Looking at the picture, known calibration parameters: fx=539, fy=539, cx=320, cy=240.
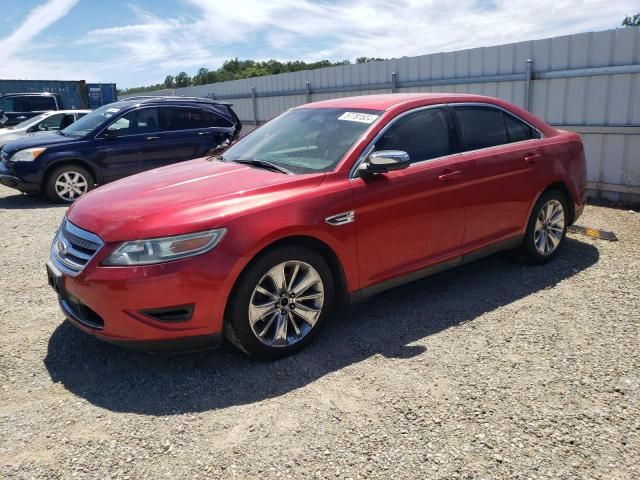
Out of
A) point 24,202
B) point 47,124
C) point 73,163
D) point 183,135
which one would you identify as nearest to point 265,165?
point 183,135

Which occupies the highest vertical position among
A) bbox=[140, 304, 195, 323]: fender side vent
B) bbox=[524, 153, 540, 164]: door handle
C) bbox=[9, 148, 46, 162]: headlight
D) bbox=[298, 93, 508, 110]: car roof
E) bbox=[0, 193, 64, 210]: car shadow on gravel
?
bbox=[298, 93, 508, 110]: car roof

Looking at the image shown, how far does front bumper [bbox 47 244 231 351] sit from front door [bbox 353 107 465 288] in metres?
1.12

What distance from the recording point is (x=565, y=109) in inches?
305

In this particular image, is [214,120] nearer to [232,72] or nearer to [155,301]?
[155,301]

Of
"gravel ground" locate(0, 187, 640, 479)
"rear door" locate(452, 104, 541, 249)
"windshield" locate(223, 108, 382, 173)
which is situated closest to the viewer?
"gravel ground" locate(0, 187, 640, 479)

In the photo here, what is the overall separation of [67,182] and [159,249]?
7081 millimetres

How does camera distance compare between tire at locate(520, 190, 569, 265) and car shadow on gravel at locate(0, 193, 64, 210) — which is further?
car shadow on gravel at locate(0, 193, 64, 210)

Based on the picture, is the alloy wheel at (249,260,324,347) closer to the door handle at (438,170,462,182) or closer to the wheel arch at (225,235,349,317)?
the wheel arch at (225,235,349,317)

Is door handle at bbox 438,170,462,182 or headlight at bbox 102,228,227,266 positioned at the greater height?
door handle at bbox 438,170,462,182

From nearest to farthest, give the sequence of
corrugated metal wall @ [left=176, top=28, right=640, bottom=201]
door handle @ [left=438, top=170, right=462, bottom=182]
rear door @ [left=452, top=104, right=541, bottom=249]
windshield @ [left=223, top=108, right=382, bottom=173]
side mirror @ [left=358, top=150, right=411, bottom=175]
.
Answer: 1. side mirror @ [left=358, top=150, right=411, bottom=175]
2. windshield @ [left=223, top=108, right=382, bottom=173]
3. door handle @ [left=438, top=170, right=462, bottom=182]
4. rear door @ [left=452, top=104, right=541, bottom=249]
5. corrugated metal wall @ [left=176, top=28, right=640, bottom=201]

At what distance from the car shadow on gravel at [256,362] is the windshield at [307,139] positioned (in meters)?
1.25

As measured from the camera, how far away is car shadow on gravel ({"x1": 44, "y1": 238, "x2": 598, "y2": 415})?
3.18m

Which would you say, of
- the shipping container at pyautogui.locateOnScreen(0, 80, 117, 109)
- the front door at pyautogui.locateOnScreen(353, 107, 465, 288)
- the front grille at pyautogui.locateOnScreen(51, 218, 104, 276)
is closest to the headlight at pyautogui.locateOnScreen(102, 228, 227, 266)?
the front grille at pyautogui.locateOnScreen(51, 218, 104, 276)

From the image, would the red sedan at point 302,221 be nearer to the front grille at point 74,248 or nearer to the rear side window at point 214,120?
the front grille at point 74,248
